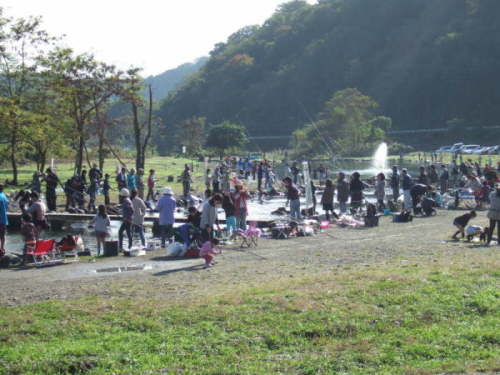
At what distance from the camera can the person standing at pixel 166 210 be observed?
16.4 m

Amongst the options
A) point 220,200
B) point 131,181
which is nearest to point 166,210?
point 220,200

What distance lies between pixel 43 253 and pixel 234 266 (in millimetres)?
4164

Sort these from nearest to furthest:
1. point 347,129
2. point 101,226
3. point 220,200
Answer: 1. point 220,200
2. point 101,226
3. point 347,129

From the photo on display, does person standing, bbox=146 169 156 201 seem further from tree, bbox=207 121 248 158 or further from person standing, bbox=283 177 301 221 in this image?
tree, bbox=207 121 248 158

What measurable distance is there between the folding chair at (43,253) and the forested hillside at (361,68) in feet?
297

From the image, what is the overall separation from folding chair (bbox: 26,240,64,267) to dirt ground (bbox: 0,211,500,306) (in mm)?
381

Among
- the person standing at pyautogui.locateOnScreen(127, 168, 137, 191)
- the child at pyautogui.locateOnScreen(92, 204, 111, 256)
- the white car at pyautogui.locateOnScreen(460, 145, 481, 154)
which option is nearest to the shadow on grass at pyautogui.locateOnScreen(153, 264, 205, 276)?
the child at pyautogui.locateOnScreen(92, 204, 111, 256)


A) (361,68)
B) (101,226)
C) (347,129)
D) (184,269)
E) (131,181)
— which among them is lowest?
(184,269)

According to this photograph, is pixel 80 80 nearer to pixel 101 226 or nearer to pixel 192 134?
pixel 101 226

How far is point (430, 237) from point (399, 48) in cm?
11468

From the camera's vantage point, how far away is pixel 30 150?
4372 centimetres

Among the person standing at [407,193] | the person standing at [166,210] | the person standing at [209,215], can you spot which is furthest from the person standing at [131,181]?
the person standing at [209,215]

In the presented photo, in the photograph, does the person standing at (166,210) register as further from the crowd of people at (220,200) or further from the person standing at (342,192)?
the person standing at (342,192)

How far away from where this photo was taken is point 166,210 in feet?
54.2
